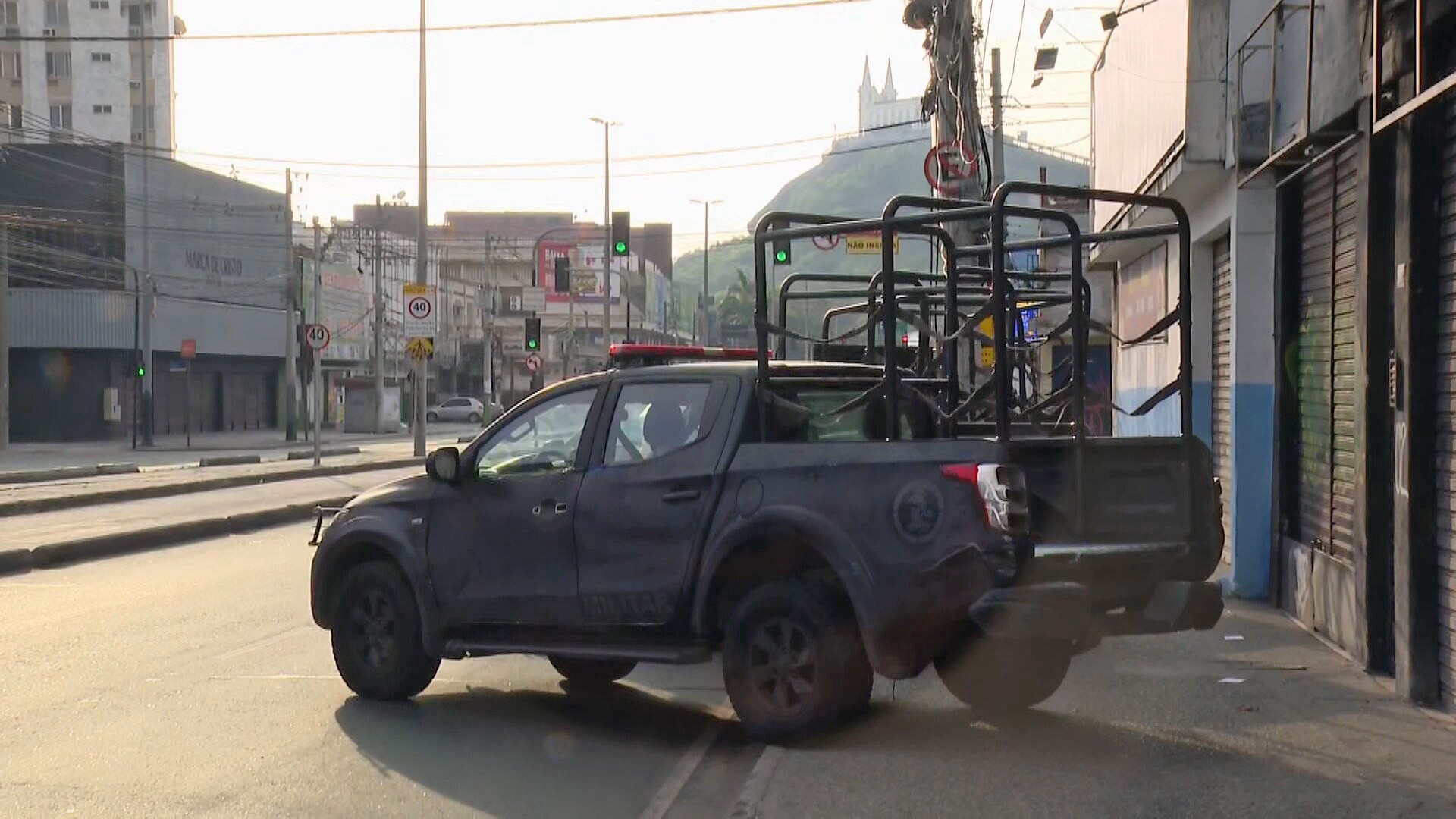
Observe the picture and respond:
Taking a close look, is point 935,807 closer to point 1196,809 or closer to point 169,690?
point 1196,809

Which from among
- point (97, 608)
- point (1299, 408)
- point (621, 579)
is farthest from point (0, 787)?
point (1299, 408)

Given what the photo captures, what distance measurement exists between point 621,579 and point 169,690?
299 cm

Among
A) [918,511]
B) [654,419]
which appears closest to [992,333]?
[918,511]

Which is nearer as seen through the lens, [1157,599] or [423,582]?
[1157,599]

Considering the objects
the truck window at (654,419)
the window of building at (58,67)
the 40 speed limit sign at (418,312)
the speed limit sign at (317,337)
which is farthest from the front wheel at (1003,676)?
the window of building at (58,67)

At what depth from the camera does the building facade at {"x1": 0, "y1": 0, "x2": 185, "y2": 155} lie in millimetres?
77562

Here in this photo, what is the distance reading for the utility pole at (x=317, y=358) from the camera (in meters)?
30.6

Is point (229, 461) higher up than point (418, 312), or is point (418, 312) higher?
point (418, 312)

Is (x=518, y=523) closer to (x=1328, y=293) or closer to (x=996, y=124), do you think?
(x=1328, y=293)

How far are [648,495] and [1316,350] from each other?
5313 millimetres

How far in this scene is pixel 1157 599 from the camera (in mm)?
6629

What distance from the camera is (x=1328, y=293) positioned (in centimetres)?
960

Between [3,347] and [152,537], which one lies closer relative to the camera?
[152,537]

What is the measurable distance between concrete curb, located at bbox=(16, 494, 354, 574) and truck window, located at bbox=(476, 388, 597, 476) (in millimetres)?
5366
